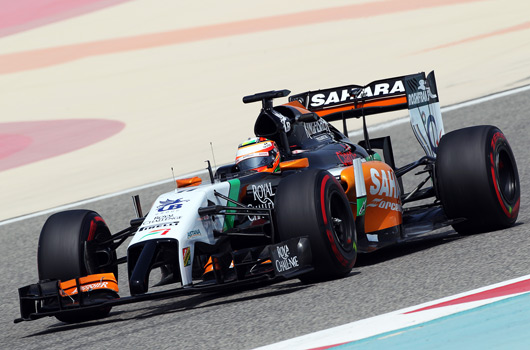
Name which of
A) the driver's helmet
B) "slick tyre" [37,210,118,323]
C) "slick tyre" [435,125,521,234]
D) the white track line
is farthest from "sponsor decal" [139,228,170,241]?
the white track line

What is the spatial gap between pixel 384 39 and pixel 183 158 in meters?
9.30

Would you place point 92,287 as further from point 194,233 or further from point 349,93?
point 349,93

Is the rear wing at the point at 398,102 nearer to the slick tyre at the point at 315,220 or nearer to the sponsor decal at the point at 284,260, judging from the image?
the slick tyre at the point at 315,220

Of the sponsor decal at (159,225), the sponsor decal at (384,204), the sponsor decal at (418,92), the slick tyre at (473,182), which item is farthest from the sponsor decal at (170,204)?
the sponsor decal at (418,92)

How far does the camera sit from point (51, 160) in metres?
19.3

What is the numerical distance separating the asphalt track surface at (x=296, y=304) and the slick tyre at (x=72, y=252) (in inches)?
14.5

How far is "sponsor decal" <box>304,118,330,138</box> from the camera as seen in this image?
8.97m

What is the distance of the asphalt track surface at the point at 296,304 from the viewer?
19.7 feet

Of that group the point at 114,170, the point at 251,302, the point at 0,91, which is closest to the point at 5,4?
the point at 0,91

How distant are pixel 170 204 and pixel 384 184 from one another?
2048 millimetres

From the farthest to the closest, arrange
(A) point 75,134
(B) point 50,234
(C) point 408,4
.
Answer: (C) point 408,4 < (A) point 75,134 < (B) point 50,234

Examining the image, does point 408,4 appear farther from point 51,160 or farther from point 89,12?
point 51,160

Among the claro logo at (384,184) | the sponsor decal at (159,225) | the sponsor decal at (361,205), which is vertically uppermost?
the sponsor decal at (159,225)

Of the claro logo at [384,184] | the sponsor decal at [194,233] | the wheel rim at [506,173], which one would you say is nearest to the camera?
the sponsor decal at [194,233]
